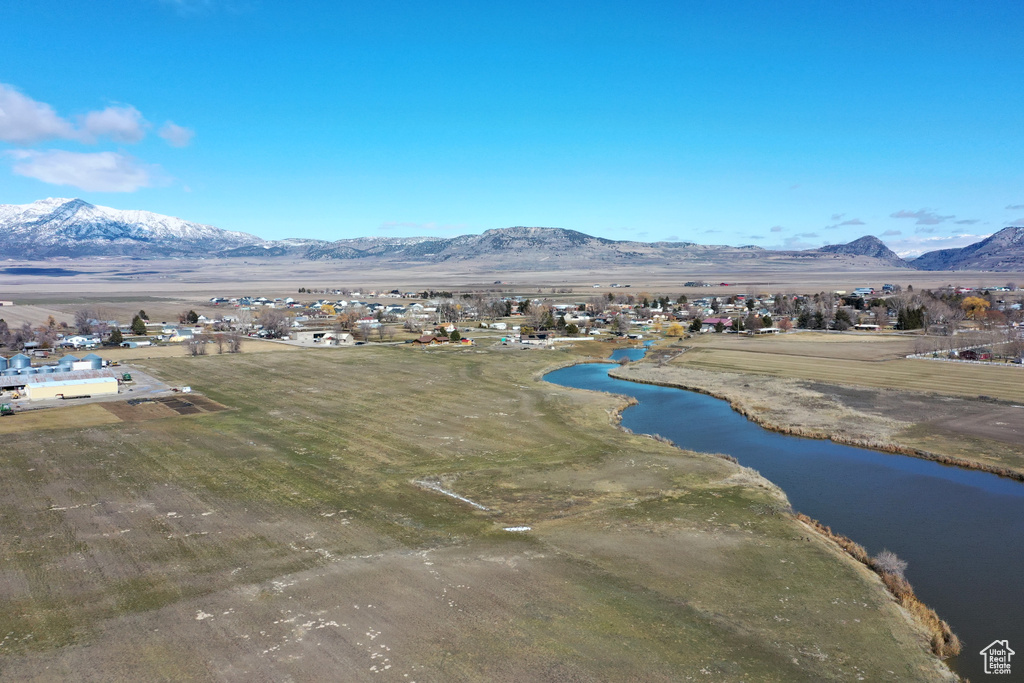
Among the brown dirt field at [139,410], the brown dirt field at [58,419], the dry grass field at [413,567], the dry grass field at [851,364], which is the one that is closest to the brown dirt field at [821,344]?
the dry grass field at [851,364]

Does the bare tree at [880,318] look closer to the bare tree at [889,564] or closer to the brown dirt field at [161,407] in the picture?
the bare tree at [889,564]

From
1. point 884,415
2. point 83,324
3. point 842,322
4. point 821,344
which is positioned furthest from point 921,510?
point 83,324

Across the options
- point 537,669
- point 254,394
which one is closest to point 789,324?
point 254,394

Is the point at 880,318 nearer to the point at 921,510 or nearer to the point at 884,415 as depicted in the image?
the point at 884,415

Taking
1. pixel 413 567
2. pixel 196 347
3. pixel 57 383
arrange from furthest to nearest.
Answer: pixel 196 347
pixel 57 383
pixel 413 567

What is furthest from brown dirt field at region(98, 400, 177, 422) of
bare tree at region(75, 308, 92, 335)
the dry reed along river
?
bare tree at region(75, 308, 92, 335)

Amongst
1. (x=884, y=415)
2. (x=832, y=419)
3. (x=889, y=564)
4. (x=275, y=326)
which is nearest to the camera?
(x=889, y=564)

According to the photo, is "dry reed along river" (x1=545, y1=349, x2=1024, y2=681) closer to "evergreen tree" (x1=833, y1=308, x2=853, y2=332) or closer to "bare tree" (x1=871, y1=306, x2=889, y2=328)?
"evergreen tree" (x1=833, y1=308, x2=853, y2=332)
